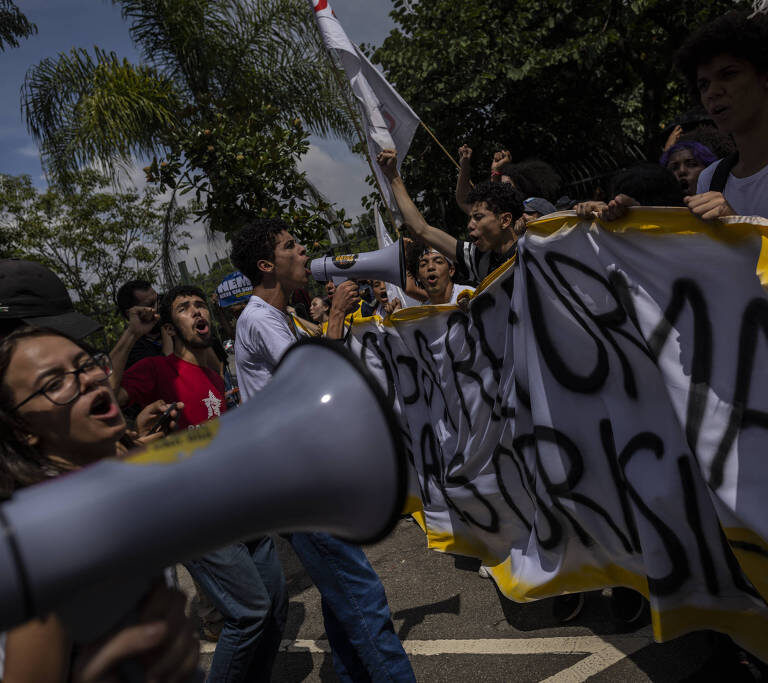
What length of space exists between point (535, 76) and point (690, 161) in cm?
714

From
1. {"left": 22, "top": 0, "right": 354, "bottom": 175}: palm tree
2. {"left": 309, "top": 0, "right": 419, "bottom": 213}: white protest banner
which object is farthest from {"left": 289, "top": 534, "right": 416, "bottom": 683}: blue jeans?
{"left": 22, "top": 0, "right": 354, "bottom": 175}: palm tree

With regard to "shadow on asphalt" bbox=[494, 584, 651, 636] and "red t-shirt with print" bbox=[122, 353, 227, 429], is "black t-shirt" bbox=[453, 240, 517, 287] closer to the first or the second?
"red t-shirt with print" bbox=[122, 353, 227, 429]

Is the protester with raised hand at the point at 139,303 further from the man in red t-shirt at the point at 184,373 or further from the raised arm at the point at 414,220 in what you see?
the raised arm at the point at 414,220

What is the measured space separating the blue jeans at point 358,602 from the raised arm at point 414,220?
1.68 m

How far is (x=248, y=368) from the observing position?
270 centimetres

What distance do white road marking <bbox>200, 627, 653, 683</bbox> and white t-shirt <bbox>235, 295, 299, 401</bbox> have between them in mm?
1268

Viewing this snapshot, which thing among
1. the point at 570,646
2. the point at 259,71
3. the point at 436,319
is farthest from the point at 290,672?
the point at 259,71

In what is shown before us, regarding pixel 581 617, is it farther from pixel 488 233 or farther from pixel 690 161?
pixel 690 161

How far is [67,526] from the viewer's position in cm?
68

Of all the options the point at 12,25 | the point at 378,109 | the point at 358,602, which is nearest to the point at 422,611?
the point at 358,602

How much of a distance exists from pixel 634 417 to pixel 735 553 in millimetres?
499

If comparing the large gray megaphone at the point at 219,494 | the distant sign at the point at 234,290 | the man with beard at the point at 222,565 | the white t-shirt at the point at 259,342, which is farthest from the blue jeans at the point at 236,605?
the distant sign at the point at 234,290

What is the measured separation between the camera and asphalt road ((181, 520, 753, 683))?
229cm

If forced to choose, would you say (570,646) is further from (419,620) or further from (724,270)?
(724,270)
